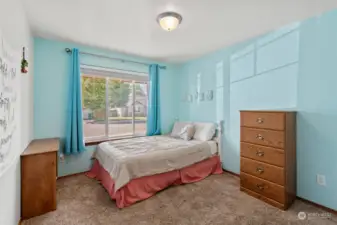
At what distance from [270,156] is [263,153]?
91 mm

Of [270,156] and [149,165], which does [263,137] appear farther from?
[149,165]

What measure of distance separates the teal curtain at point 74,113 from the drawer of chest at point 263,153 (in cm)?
269

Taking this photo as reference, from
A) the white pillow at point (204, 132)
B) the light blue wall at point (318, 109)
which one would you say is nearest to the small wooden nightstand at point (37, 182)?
the white pillow at point (204, 132)

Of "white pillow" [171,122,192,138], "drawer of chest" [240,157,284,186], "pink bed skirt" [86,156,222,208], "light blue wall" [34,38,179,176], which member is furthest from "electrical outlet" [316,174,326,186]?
"light blue wall" [34,38,179,176]

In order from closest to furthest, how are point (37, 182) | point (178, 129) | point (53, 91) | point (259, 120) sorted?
point (37, 182) → point (259, 120) → point (53, 91) → point (178, 129)

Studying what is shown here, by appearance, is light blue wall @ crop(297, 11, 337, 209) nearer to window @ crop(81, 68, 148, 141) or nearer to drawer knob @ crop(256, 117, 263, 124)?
drawer knob @ crop(256, 117, 263, 124)

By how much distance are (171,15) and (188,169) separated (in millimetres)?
2225

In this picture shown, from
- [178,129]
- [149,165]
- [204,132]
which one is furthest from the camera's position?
[178,129]

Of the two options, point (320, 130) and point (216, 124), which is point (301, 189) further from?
point (216, 124)

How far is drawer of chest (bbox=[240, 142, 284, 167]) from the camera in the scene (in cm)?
207

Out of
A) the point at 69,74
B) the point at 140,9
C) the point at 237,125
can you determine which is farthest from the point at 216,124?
the point at 69,74

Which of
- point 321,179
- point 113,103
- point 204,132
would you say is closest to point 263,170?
point 321,179

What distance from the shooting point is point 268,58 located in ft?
8.44

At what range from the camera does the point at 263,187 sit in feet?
7.30
